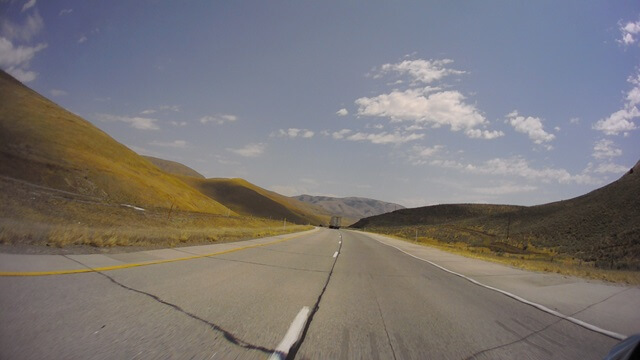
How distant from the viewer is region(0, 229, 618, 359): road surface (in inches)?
155

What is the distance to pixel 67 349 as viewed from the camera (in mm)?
3570

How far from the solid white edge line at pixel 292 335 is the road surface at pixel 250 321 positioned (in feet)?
0.11

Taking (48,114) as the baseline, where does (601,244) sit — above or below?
below

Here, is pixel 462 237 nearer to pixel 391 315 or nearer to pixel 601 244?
pixel 601 244

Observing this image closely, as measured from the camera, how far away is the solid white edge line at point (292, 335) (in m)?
3.96

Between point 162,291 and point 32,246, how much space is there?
20.7ft

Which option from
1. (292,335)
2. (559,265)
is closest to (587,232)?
(559,265)

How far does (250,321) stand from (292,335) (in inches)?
30.9

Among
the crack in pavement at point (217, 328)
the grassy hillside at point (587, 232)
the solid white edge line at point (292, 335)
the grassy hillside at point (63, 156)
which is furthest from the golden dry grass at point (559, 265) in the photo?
the grassy hillside at point (63, 156)

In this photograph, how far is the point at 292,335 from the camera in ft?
15.4

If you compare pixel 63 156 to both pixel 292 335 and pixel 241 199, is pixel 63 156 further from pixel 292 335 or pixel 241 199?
pixel 241 199

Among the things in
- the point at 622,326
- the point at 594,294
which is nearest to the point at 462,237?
the point at 594,294

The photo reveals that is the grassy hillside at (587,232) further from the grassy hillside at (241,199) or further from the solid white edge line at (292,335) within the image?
the grassy hillside at (241,199)

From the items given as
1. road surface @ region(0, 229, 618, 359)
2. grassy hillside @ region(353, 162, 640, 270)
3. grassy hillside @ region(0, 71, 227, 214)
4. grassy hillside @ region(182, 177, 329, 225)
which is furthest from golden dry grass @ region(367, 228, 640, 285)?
grassy hillside @ region(182, 177, 329, 225)
